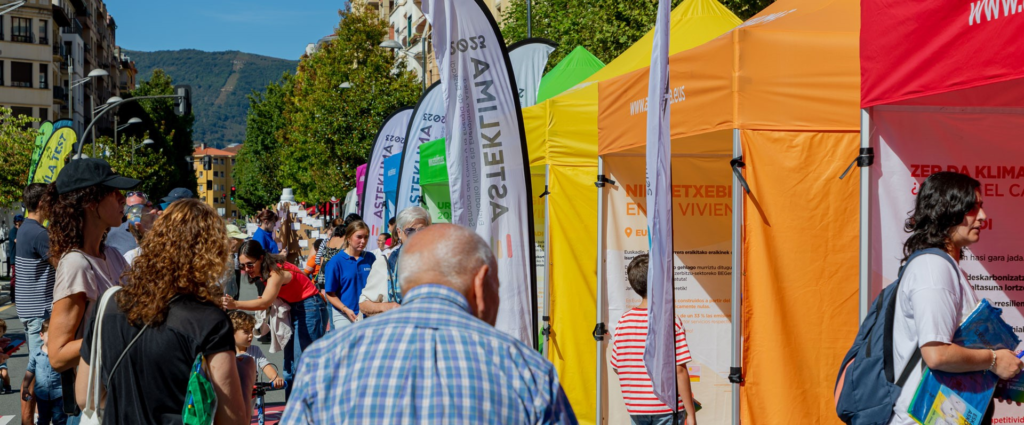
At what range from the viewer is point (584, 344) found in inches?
338

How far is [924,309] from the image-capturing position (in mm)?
3322

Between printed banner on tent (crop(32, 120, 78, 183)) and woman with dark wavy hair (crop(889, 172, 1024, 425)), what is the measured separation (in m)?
14.3

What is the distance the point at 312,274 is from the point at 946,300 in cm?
1184

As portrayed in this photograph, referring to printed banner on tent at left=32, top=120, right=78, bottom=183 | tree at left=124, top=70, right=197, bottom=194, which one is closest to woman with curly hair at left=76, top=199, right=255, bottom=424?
printed banner on tent at left=32, top=120, right=78, bottom=183

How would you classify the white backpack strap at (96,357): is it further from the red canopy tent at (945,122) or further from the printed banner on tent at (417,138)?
the printed banner on tent at (417,138)

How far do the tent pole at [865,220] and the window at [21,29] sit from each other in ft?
242

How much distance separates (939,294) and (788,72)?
204 cm

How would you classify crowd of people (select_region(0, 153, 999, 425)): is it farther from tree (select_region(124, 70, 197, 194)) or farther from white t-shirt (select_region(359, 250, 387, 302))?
tree (select_region(124, 70, 197, 194))

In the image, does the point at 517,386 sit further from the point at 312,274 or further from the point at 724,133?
the point at 312,274

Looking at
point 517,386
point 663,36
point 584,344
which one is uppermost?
point 663,36

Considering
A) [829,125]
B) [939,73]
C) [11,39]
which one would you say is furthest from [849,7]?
[11,39]

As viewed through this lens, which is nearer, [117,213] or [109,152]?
[117,213]

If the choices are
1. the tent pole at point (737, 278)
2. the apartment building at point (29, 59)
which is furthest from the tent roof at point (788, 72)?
the apartment building at point (29, 59)

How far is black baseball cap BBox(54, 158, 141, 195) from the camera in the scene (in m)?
4.17
